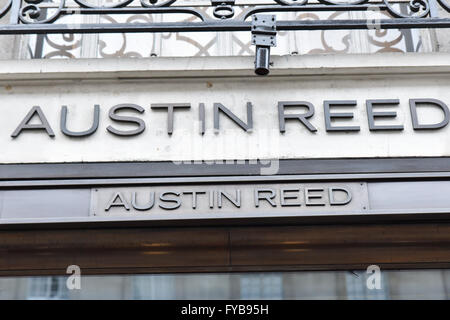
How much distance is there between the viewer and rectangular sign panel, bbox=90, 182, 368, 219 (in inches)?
188

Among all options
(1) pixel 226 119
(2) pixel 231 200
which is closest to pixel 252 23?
(1) pixel 226 119

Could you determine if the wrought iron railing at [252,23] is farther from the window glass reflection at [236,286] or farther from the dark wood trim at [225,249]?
the window glass reflection at [236,286]

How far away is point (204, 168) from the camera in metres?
4.95

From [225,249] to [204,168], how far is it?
72 cm

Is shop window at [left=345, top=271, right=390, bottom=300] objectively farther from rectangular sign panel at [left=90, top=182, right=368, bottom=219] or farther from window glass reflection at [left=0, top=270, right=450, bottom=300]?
rectangular sign panel at [left=90, top=182, right=368, bottom=219]

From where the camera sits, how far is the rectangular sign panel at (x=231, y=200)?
15.7ft

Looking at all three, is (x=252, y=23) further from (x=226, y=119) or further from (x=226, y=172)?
(x=226, y=172)

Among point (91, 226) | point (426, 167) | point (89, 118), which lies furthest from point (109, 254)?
point (426, 167)

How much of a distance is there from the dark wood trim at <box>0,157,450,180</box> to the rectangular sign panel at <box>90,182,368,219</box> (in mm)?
114

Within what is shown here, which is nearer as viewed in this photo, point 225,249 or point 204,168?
point 204,168

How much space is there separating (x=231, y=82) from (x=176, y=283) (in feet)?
5.61

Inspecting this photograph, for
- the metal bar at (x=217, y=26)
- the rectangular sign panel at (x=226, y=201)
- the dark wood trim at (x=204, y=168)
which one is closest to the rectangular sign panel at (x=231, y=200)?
the rectangular sign panel at (x=226, y=201)
